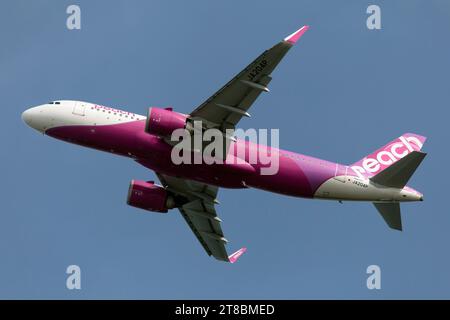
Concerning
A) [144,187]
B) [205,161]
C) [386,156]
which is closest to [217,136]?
[205,161]

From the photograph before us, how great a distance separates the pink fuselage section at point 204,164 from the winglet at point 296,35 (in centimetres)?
1035

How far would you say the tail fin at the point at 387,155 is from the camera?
62.4m

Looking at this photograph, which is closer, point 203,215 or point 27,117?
point 27,117

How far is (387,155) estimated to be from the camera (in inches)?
2539

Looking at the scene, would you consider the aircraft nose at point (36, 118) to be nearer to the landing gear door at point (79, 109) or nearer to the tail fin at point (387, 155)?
the landing gear door at point (79, 109)

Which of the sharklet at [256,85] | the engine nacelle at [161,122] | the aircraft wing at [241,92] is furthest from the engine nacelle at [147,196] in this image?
the sharklet at [256,85]

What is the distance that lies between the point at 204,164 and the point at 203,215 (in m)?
10.2

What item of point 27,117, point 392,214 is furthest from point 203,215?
point 27,117

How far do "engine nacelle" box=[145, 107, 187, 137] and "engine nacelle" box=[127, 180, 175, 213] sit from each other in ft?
29.2

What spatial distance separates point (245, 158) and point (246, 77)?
7.18 meters

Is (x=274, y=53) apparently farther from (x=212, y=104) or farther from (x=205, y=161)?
(x=205, y=161)

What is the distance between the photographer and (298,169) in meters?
59.3

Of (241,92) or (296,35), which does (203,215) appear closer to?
(241,92)

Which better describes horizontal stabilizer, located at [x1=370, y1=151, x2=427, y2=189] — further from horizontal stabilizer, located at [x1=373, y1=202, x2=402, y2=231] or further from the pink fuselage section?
the pink fuselage section
